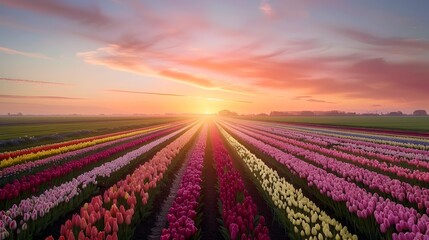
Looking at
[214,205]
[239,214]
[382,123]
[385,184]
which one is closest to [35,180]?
[214,205]

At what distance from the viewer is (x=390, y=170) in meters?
11.6

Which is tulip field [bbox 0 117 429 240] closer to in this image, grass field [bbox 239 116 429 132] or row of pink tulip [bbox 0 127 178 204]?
row of pink tulip [bbox 0 127 178 204]

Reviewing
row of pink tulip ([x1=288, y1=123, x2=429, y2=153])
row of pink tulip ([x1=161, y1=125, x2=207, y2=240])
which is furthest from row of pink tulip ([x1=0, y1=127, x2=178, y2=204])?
row of pink tulip ([x1=288, y1=123, x2=429, y2=153])

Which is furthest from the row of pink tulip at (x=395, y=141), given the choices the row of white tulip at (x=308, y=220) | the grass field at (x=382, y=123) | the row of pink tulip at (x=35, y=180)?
the row of pink tulip at (x=35, y=180)

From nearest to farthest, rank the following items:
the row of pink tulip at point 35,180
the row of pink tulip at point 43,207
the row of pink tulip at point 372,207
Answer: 1. the row of pink tulip at point 372,207
2. the row of pink tulip at point 43,207
3. the row of pink tulip at point 35,180

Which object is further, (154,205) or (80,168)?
(80,168)

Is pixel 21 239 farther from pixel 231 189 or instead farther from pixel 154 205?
pixel 231 189

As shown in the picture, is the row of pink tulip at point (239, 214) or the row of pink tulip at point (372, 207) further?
the row of pink tulip at point (239, 214)

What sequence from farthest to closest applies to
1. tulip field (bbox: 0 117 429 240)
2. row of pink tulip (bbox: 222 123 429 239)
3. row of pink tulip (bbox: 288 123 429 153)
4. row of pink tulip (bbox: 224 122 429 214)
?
row of pink tulip (bbox: 288 123 429 153) → row of pink tulip (bbox: 224 122 429 214) → tulip field (bbox: 0 117 429 240) → row of pink tulip (bbox: 222 123 429 239)

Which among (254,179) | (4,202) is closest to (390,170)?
(254,179)

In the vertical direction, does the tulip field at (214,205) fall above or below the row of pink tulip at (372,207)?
below

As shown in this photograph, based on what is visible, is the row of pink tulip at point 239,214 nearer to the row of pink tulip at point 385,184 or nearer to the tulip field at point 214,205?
the tulip field at point 214,205

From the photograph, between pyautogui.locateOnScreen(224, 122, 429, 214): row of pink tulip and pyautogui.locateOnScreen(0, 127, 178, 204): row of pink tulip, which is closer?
pyautogui.locateOnScreen(224, 122, 429, 214): row of pink tulip

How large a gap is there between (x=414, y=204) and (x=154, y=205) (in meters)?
7.02
